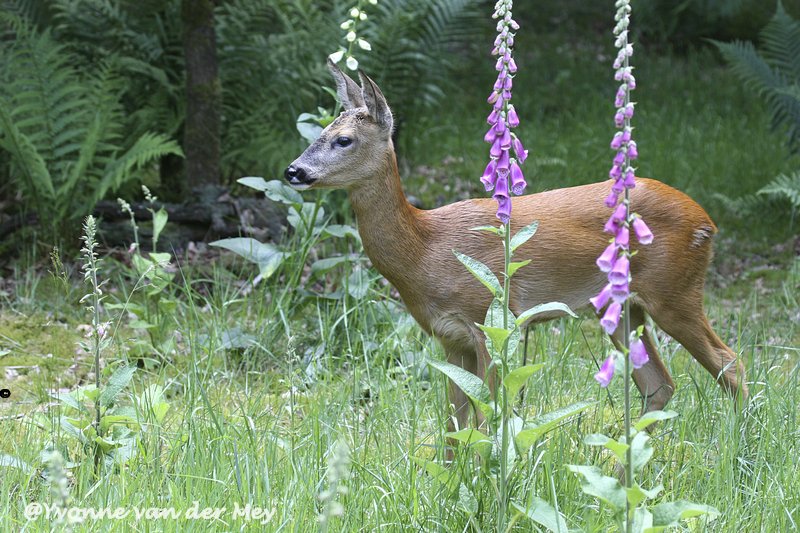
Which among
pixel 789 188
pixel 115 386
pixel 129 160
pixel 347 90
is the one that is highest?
pixel 347 90

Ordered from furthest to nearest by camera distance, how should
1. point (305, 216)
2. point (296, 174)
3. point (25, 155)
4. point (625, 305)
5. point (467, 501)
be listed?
point (25, 155) → point (305, 216) → point (296, 174) → point (467, 501) → point (625, 305)

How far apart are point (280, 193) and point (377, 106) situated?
1.10 meters

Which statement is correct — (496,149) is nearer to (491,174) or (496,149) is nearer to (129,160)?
(491,174)

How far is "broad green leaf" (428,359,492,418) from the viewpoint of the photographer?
2.82m

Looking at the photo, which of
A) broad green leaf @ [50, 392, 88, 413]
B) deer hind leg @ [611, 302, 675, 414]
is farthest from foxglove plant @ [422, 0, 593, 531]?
deer hind leg @ [611, 302, 675, 414]

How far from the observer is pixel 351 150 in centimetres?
402

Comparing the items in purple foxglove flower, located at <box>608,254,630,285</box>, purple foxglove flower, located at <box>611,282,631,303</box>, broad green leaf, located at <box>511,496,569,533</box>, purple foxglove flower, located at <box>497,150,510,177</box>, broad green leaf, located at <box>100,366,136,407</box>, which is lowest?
broad green leaf, located at <box>511,496,569,533</box>

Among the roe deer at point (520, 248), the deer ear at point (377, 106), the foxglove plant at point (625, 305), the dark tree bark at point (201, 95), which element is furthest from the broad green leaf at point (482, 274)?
the dark tree bark at point (201, 95)

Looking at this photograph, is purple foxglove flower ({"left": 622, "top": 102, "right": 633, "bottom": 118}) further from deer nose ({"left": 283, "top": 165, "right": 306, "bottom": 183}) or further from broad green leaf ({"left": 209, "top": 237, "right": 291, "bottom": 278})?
broad green leaf ({"left": 209, "top": 237, "right": 291, "bottom": 278})

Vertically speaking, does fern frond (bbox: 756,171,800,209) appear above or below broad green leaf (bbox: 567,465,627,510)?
below

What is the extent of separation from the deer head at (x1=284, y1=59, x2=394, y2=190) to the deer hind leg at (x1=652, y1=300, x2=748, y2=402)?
4.04ft

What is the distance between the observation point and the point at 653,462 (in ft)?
11.8

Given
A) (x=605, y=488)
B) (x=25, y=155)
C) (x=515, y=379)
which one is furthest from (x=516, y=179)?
(x=25, y=155)

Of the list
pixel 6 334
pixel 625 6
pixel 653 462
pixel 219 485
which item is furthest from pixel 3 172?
pixel 625 6
